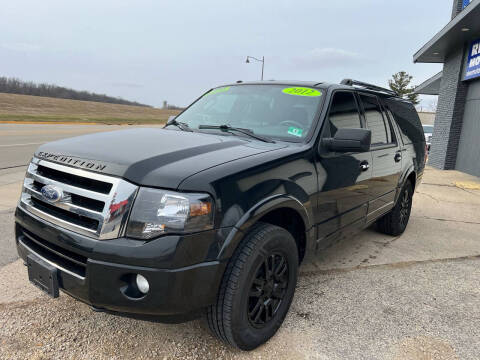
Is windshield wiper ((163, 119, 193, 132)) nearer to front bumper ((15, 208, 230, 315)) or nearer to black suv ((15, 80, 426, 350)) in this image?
black suv ((15, 80, 426, 350))

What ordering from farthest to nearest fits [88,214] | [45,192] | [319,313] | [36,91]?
[36,91] → [319,313] → [45,192] → [88,214]

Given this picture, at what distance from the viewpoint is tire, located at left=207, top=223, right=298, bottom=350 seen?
2135 millimetres

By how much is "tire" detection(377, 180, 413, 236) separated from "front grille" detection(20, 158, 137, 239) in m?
3.72

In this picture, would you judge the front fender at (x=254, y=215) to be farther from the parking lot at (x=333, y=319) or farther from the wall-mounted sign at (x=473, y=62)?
the wall-mounted sign at (x=473, y=62)

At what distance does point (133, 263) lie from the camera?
1897 millimetres

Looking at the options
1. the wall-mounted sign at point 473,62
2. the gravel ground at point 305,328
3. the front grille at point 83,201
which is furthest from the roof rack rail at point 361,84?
the wall-mounted sign at point 473,62

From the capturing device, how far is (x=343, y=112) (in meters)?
3.39

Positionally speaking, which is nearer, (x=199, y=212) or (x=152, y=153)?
(x=199, y=212)

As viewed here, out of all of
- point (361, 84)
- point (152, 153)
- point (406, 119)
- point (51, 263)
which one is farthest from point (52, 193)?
point (406, 119)

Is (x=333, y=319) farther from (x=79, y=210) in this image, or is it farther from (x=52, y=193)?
(x=52, y=193)

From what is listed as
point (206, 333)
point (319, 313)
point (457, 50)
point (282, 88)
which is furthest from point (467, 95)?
point (206, 333)

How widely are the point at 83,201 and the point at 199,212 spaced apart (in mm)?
668

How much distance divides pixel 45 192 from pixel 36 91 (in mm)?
77796

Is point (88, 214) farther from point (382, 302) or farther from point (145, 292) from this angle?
point (382, 302)
